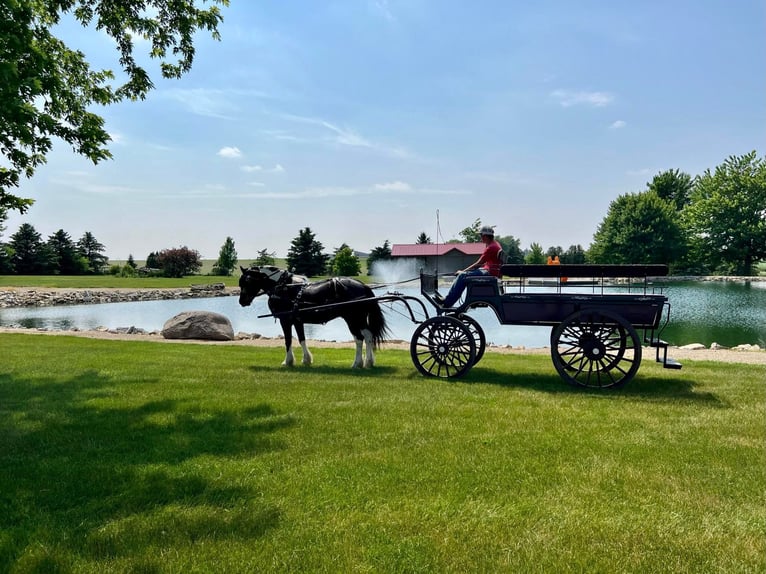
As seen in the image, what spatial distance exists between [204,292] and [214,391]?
47.1 meters

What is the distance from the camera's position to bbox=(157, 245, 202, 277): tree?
3098 inches

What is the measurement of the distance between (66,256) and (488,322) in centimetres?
6987

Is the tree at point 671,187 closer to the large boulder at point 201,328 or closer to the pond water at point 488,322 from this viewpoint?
the pond water at point 488,322

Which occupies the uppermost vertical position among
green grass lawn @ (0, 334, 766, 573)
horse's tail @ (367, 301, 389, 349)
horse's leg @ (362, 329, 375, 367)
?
horse's tail @ (367, 301, 389, 349)

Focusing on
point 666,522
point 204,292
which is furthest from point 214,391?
point 204,292

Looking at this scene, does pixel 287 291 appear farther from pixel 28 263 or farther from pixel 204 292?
pixel 28 263

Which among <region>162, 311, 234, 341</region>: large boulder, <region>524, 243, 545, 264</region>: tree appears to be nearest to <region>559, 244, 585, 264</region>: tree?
<region>524, 243, 545, 264</region>: tree

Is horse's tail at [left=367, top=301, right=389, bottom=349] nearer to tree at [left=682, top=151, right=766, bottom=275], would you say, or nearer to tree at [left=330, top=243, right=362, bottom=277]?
tree at [left=330, top=243, right=362, bottom=277]

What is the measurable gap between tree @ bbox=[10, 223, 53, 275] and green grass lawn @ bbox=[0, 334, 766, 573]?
73803mm

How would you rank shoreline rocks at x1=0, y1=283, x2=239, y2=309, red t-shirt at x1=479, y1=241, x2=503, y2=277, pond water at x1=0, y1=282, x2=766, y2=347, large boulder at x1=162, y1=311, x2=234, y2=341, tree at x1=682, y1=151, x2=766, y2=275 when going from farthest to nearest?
tree at x1=682, y1=151, x2=766, y2=275, shoreline rocks at x1=0, y1=283, x2=239, y2=309, pond water at x1=0, y1=282, x2=766, y2=347, large boulder at x1=162, y1=311, x2=234, y2=341, red t-shirt at x1=479, y1=241, x2=503, y2=277

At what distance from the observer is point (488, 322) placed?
23812mm

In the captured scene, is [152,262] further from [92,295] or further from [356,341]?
[356,341]

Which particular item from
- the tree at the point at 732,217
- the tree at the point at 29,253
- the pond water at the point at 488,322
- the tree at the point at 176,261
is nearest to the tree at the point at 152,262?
the tree at the point at 176,261

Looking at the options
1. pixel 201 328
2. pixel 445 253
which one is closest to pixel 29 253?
pixel 445 253
